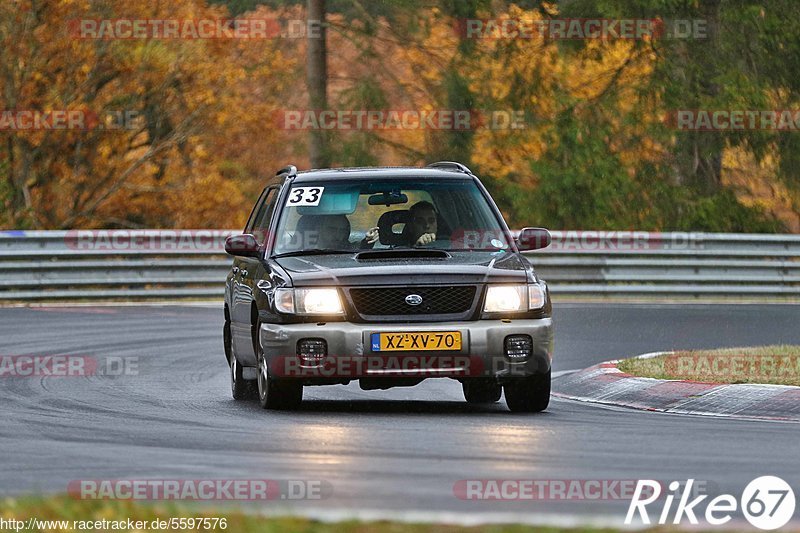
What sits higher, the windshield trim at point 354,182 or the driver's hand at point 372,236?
the windshield trim at point 354,182

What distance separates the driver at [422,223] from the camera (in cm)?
1322

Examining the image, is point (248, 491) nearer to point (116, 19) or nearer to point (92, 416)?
point (92, 416)

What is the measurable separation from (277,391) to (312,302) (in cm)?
79

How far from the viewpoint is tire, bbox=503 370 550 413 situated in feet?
41.0

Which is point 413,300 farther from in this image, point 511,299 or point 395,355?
point 511,299

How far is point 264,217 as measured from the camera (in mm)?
14203
